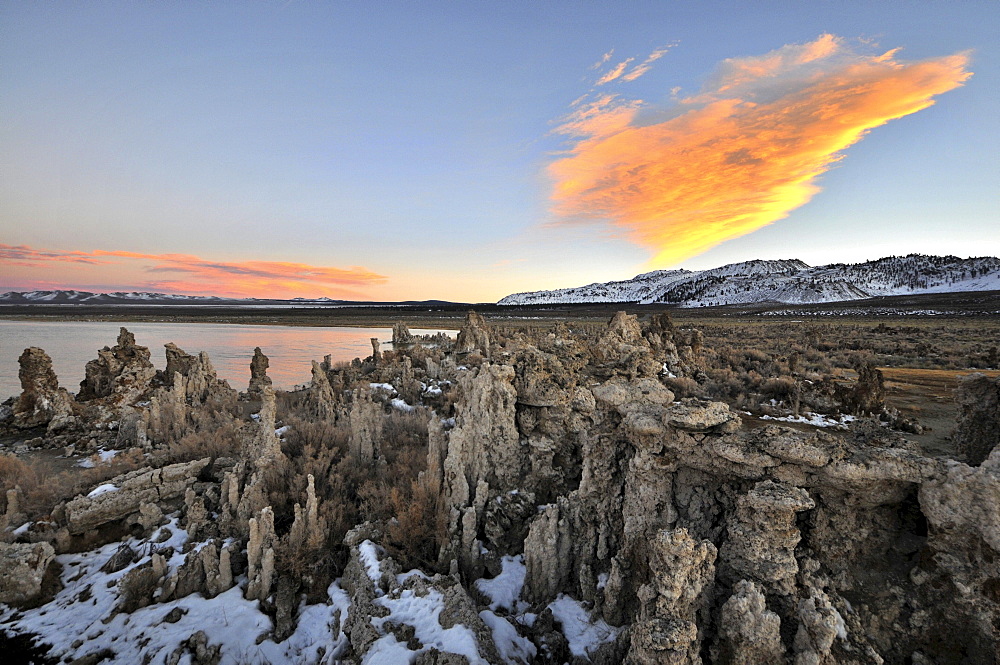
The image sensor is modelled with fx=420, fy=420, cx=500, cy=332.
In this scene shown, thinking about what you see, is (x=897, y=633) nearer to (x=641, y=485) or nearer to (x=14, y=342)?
(x=641, y=485)

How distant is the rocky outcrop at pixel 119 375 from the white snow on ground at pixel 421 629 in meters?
13.5

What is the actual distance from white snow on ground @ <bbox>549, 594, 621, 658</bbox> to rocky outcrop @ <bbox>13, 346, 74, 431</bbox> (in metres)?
14.3

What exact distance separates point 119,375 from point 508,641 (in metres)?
16.0

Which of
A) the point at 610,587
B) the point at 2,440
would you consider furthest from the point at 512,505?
the point at 2,440

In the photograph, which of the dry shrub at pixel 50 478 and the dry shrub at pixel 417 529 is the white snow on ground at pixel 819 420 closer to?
the dry shrub at pixel 417 529

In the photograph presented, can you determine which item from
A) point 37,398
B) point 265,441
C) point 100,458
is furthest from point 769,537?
point 37,398

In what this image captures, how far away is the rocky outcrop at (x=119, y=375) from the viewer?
531 inches

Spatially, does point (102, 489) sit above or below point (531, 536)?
below

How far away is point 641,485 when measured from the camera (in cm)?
455

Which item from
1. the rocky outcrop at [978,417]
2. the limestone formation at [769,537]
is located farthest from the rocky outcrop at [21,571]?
the rocky outcrop at [978,417]

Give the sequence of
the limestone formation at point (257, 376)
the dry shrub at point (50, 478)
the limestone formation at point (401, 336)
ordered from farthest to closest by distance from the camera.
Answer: the limestone formation at point (401, 336) → the limestone formation at point (257, 376) → the dry shrub at point (50, 478)

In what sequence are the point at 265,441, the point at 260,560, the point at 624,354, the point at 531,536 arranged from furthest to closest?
the point at 624,354, the point at 265,441, the point at 260,560, the point at 531,536

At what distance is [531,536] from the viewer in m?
5.15

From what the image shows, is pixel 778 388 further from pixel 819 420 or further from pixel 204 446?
pixel 204 446
